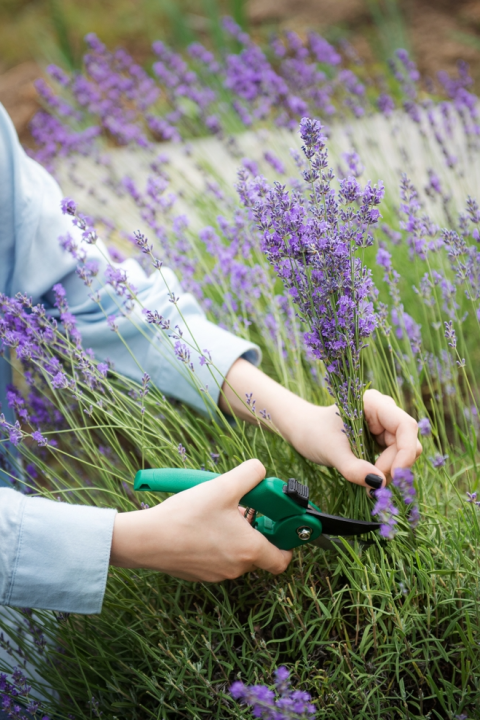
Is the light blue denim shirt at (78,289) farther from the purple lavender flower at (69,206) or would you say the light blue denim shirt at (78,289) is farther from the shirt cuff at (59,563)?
the shirt cuff at (59,563)

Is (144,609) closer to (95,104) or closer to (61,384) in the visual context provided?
(61,384)

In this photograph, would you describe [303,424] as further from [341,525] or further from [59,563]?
[59,563]

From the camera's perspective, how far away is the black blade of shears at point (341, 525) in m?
0.99

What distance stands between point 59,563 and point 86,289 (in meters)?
0.73

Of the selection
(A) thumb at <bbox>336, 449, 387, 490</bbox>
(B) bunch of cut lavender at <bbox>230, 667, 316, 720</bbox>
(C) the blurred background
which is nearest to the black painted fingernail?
(A) thumb at <bbox>336, 449, 387, 490</bbox>

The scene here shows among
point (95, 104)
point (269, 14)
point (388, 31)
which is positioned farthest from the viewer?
point (269, 14)

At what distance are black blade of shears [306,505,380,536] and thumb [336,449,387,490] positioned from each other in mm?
65

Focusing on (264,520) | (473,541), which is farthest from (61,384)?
(473,541)

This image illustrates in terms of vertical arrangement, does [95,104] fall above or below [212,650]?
above

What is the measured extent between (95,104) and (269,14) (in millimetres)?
3914

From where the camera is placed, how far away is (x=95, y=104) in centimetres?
292

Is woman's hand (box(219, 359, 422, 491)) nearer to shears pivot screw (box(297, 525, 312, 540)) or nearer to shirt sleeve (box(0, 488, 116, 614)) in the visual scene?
shears pivot screw (box(297, 525, 312, 540))

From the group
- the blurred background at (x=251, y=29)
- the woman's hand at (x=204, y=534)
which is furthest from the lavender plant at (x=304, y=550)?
the blurred background at (x=251, y=29)

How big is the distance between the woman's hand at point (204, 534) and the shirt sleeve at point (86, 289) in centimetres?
37
